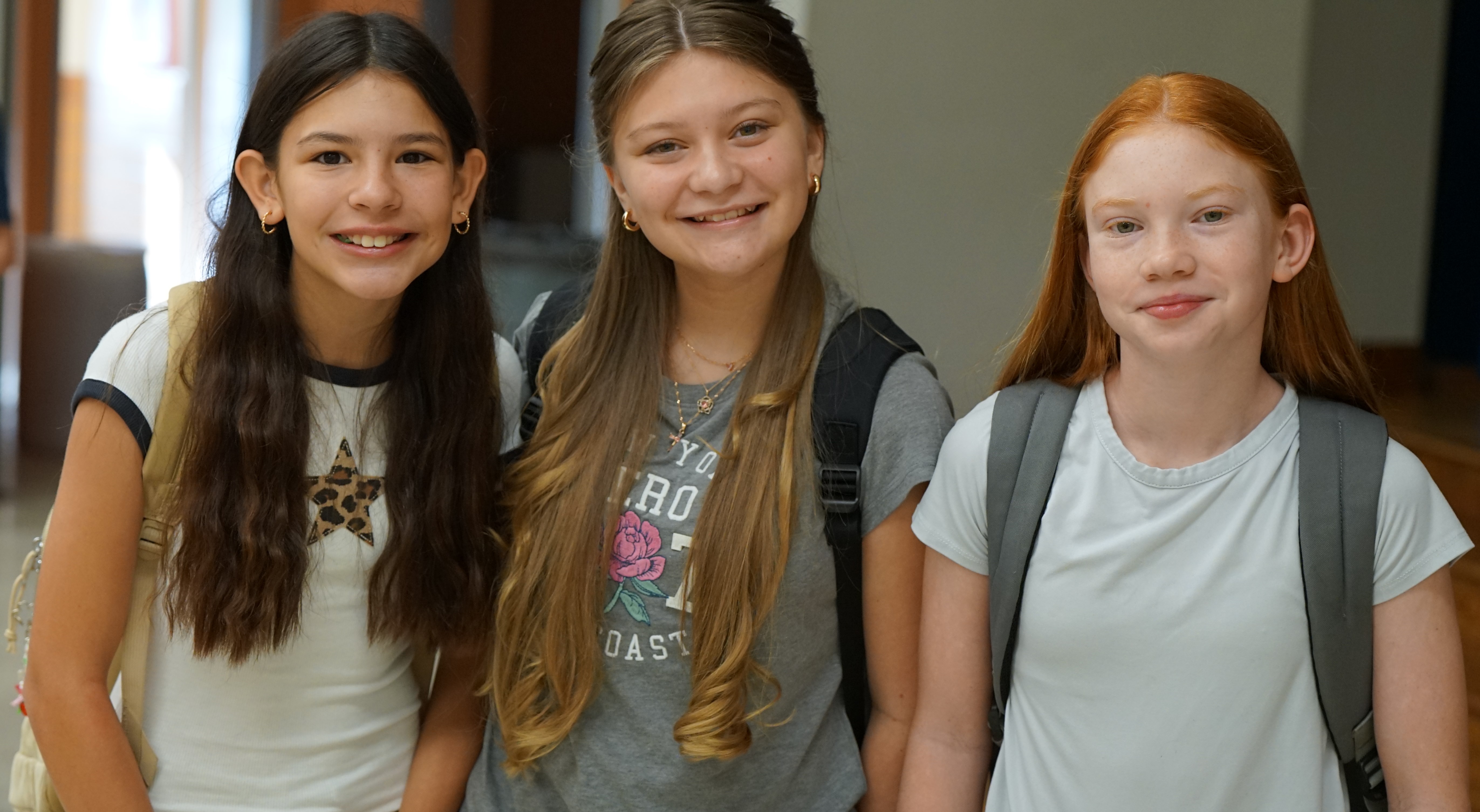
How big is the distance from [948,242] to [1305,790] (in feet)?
5.01

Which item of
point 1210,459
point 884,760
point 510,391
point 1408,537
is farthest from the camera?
point 510,391

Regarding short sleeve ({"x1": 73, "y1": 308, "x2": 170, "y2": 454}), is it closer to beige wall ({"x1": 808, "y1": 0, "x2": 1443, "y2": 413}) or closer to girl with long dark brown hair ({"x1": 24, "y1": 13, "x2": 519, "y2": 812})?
girl with long dark brown hair ({"x1": 24, "y1": 13, "x2": 519, "y2": 812})

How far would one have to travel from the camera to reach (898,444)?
1.76m

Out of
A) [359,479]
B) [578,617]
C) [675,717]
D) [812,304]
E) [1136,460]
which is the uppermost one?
[812,304]

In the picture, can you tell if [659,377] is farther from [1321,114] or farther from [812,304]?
[1321,114]

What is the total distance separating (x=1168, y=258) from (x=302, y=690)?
125cm

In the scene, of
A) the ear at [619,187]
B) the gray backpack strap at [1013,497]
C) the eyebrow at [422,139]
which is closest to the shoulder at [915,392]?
the gray backpack strap at [1013,497]

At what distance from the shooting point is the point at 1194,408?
1625 mm

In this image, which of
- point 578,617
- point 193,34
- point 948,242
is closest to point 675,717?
point 578,617

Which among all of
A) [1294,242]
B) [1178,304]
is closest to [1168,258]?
[1178,304]

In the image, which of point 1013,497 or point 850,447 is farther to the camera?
point 850,447

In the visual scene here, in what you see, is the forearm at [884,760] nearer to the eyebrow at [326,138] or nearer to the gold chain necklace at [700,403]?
the gold chain necklace at [700,403]

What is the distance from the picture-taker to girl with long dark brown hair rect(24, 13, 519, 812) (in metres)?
1.71

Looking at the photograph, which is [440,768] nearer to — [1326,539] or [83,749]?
[83,749]
